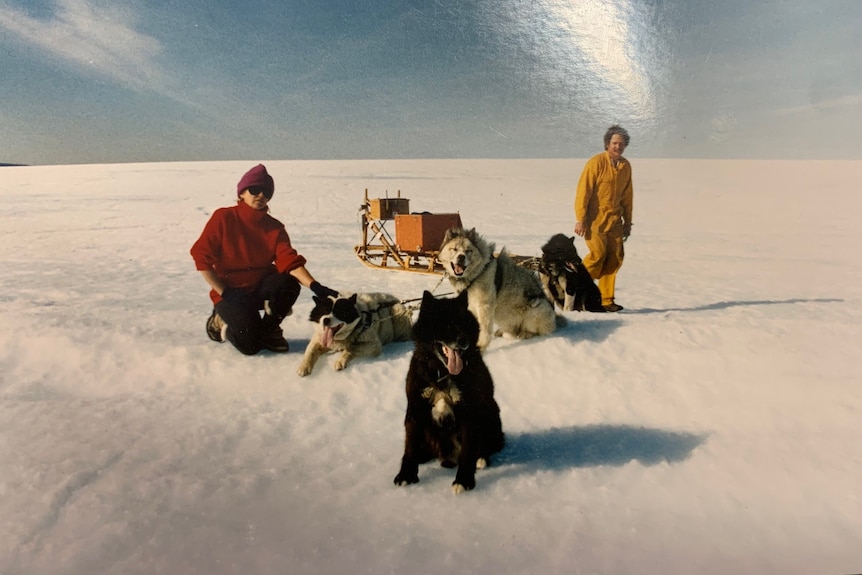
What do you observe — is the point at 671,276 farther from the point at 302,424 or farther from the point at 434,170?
the point at 302,424

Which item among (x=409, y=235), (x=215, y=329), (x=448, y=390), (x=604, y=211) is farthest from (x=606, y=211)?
(x=215, y=329)

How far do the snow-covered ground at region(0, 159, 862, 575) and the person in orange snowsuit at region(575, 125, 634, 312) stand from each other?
0.95 feet

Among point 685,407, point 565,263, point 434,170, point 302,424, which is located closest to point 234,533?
point 302,424

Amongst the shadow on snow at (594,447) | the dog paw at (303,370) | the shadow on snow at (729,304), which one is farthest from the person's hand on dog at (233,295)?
the shadow on snow at (729,304)

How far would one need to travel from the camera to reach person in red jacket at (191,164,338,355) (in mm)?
3250

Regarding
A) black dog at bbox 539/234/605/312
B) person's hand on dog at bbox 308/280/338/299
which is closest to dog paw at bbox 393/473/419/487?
person's hand on dog at bbox 308/280/338/299

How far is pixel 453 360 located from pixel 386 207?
3.46 meters

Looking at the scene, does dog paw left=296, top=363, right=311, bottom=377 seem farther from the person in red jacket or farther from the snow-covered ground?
the person in red jacket

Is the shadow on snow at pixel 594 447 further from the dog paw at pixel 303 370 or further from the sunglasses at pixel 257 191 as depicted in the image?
the sunglasses at pixel 257 191

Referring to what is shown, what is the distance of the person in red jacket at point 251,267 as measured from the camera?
10.7 ft

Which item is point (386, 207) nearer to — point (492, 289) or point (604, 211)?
point (492, 289)

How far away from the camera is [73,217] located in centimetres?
457

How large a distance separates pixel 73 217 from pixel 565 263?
486 cm

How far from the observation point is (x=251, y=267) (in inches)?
134
